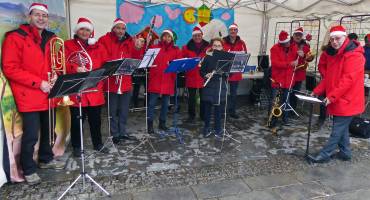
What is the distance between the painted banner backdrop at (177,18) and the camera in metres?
7.01

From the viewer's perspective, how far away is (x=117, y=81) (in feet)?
15.0

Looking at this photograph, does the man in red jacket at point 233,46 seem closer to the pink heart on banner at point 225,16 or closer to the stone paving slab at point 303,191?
the pink heart on banner at point 225,16

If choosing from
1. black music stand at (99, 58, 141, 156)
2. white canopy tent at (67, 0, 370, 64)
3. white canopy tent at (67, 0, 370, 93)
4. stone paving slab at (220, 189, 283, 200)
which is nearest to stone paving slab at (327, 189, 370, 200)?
stone paving slab at (220, 189, 283, 200)

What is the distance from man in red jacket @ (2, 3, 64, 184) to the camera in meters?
3.25

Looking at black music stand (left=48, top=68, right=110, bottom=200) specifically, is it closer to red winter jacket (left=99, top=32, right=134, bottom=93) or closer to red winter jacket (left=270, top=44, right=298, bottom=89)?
red winter jacket (left=99, top=32, right=134, bottom=93)

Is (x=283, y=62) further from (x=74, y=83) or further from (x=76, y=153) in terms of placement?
(x=74, y=83)

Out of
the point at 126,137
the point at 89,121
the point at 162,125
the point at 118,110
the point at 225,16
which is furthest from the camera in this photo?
the point at 225,16

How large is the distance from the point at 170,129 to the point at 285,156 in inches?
79.3

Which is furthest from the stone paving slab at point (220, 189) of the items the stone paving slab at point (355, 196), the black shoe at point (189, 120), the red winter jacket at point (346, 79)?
the black shoe at point (189, 120)

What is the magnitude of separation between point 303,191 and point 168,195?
149 cm

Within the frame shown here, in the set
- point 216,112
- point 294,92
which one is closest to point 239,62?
point 216,112

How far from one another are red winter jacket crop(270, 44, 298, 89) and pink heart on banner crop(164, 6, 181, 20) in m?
2.55

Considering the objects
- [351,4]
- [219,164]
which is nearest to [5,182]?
[219,164]

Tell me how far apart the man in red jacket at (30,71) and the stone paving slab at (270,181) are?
7.93 ft
